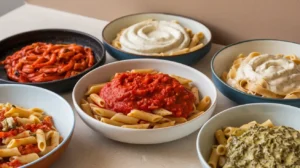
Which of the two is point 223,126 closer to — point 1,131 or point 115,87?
point 115,87

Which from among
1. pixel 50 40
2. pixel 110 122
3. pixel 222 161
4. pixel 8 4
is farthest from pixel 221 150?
pixel 8 4

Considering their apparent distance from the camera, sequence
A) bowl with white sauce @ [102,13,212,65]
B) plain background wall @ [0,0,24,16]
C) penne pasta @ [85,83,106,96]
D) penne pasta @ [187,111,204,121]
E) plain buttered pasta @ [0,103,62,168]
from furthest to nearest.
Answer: plain background wall @ [0,0,24,16] → bowl with white sauce @ [102,13,212,65] → penne pasta @ [85,83,106,96] → penne pasta @ [187,111,204,121] → plain buttered pasta @ [0,103,62,168]

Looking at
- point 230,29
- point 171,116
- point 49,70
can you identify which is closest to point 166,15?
point 230,29

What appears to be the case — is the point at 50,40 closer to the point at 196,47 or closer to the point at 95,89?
the point at 95,89

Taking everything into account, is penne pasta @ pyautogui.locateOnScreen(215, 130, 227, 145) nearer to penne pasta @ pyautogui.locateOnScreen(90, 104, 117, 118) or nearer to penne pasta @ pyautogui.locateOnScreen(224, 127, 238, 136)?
penne pasta @ pyautogui.locateOnScreen(224, 127, 238, 136)

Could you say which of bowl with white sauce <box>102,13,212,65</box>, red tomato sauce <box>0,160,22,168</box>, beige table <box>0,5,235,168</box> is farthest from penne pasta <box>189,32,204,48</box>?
red tomato sauce <box>0,160,22,168</box>

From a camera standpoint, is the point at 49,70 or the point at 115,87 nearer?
the point at 115,87

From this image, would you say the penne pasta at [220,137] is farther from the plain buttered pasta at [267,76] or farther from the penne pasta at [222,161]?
the plain buttered pasta at [267,76]
